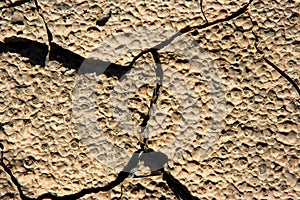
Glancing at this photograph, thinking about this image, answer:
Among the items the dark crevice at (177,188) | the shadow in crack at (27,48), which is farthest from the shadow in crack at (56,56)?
the dark crevice at (177,188)

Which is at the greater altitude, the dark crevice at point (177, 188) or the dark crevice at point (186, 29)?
the dark crevice at point (186, 29)

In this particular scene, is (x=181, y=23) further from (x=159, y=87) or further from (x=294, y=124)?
(x=294, y=124)

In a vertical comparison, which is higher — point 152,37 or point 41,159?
point 152,37

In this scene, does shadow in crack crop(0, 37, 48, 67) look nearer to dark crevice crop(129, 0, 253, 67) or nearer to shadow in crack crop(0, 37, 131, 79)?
shadow in crack crop(0, 37, 131, 79)

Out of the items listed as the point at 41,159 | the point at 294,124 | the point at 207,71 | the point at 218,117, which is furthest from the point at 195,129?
the point at 41,159

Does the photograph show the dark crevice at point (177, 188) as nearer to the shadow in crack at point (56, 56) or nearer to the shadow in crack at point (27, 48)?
the shadow in crack at point (56, 56)

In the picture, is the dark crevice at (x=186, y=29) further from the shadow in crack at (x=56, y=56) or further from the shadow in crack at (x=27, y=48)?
the shadow in crack at (x=27, y=48)
